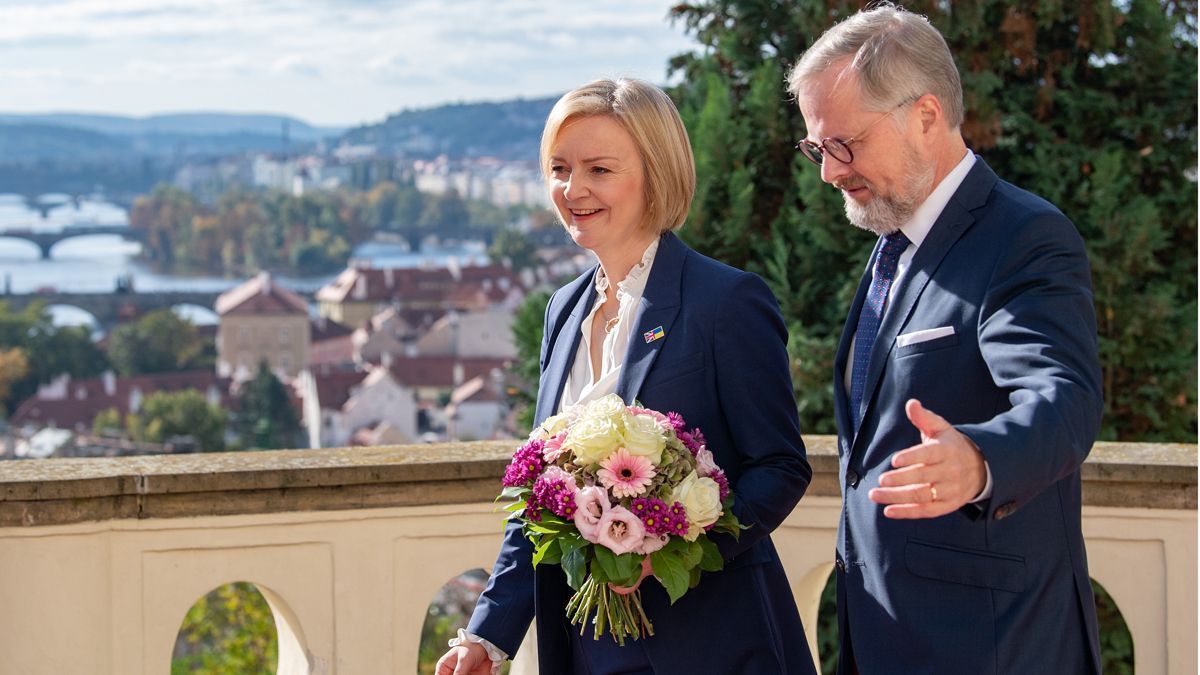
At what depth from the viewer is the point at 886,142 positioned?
2039mm

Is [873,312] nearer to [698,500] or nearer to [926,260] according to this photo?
[926,260]

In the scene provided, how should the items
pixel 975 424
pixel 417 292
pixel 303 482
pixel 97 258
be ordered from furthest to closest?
pixel 97 258, pixel 417 292, pixel 303 482, pixel 975 424

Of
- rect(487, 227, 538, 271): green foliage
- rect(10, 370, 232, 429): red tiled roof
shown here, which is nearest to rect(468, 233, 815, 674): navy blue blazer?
rect(10, 370, 232, 429): red tiled roof

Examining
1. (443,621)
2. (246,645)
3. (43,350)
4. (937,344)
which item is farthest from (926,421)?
(43,350)

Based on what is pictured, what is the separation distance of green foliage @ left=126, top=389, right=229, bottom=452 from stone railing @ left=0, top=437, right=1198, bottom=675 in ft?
249

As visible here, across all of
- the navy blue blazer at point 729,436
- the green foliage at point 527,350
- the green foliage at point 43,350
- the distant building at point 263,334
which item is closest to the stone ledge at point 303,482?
the navy blue blazer at point 729,436

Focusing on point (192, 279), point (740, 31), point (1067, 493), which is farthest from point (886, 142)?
point (192, 279)

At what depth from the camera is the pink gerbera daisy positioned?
208cm

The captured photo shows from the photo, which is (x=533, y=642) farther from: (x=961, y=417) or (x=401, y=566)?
(x=961, y=417)

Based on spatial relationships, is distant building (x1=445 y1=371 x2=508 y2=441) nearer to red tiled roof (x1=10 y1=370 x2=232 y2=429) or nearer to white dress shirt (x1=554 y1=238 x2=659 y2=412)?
red tiled roof (x1=10 y1=370 x2=232 y2=429)

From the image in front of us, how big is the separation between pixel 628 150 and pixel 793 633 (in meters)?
0.86

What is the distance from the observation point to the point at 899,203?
2.06 metres

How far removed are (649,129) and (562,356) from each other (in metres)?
0.44

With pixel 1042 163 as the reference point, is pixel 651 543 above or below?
below
